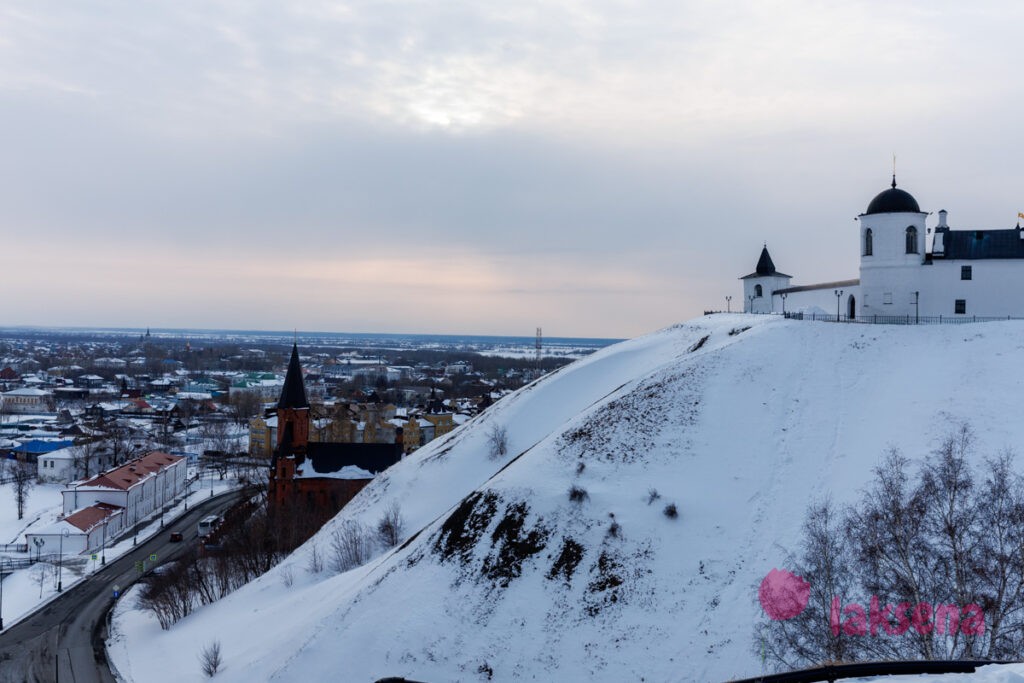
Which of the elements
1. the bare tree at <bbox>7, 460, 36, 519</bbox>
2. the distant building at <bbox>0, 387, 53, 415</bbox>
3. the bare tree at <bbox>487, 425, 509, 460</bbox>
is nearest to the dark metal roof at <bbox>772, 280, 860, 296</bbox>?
the bare tree at <bbox>487, 425, 509, 460</bbox>

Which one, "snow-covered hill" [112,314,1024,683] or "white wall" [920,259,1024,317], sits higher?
"white wall" [920,259,1024,317]

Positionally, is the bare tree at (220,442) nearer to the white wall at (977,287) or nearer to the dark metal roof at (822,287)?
the dark metal roof at (822,287)

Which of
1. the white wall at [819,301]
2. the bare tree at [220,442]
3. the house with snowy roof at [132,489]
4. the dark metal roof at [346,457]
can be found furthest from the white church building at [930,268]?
the bare tree at [220,442]

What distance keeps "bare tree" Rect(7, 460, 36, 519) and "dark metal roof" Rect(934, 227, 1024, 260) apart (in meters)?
81.1

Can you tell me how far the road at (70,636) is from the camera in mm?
33844

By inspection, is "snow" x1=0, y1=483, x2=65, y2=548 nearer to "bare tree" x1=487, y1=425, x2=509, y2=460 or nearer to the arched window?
"bare tree" x1=487, y1=425, x2=509, y2=460

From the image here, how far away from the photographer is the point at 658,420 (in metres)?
34.1

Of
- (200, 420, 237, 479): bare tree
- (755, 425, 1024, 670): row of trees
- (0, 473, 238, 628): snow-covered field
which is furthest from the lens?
(200, 420, 237, 479): bare tree

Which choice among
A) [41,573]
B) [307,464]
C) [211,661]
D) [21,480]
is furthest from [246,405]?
[211,661]

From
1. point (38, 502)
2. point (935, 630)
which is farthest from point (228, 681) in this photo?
point (38, 502)

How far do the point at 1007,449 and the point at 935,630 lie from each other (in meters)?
14.2

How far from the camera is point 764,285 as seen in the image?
219ft

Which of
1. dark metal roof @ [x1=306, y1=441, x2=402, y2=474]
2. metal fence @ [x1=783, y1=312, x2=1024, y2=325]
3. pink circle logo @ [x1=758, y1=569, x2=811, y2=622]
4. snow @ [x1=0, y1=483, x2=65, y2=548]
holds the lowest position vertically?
snow @ [x1=0, y1=483, x2=65, y2=548]

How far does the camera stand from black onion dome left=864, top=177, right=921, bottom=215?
143 ft
